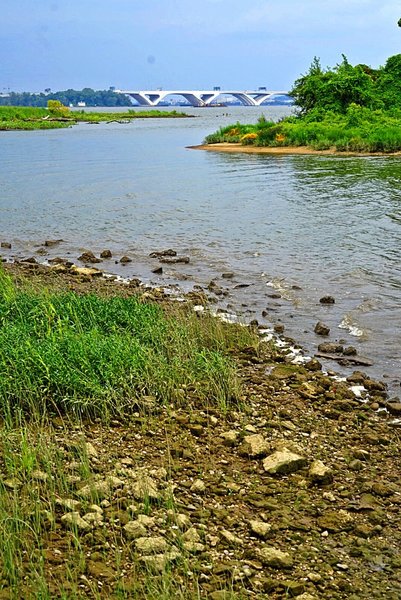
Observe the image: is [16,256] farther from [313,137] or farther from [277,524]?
[313,137]

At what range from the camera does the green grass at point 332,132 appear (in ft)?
135

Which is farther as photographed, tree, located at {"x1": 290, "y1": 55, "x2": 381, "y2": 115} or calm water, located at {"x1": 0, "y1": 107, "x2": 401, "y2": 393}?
A: tree, located at {"x1": 290, "y1": 55, "x2": 381, "y2": 115}

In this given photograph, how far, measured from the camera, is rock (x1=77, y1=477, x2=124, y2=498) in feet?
16.8

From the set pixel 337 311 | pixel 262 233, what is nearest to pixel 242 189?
pixel 262 233

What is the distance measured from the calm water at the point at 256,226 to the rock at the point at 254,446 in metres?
2.59

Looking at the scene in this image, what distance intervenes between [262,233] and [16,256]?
6.30 meters

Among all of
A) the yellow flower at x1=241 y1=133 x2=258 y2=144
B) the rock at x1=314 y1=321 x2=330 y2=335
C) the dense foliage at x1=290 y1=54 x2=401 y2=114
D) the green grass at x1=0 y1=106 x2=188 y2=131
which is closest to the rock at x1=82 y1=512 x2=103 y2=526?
the rock at x1=314 y1=321 x2=330 y2=335

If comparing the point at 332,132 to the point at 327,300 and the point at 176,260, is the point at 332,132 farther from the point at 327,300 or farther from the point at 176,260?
the point at 327,300

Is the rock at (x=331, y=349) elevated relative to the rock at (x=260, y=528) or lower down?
elevated

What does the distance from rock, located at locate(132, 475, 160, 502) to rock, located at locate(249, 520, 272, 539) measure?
712 millimetres

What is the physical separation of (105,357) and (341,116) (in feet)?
152

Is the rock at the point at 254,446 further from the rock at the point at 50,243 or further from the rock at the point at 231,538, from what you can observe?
the rock at the point at 50,243

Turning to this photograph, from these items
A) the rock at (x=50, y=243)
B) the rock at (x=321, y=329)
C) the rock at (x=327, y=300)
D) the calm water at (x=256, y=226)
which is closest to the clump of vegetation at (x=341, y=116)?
the calm water at (x=256, y=226)

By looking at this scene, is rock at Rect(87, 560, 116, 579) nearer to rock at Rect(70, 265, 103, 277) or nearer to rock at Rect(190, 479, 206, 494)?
rock at Rect(190, 479, 206, 494)
